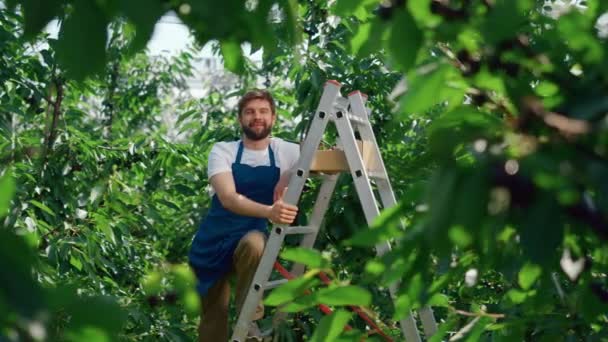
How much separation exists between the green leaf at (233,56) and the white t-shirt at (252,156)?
109 inches

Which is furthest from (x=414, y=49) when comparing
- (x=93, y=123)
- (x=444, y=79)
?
(x=93, y=123)

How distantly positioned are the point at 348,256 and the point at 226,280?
0.71 m

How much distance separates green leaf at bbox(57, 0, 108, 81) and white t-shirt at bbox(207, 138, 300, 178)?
3.15 meters

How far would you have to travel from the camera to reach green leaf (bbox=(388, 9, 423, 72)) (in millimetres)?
1091

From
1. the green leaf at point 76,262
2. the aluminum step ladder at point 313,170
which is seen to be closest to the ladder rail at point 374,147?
the aluminum step ladder at point 313,170

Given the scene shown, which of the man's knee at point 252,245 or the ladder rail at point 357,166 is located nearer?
the ladder rail at point 357,166

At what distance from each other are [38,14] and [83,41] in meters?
0.07

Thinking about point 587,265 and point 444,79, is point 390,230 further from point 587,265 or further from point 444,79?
point 587,265

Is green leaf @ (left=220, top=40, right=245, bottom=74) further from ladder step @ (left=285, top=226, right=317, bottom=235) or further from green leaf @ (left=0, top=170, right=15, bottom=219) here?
ladder step @ (left=285, top=226, right=317, bottom=235)

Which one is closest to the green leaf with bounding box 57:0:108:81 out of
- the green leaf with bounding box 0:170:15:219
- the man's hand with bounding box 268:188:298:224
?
the green leaf with bounding box 0:170:15:219

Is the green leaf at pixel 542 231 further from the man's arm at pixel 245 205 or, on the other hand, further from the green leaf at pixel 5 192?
the man's arm at pixel 245 205

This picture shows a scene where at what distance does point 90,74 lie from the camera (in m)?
0.91

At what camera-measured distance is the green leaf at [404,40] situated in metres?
1.09

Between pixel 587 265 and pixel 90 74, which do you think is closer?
pixel 90 74
